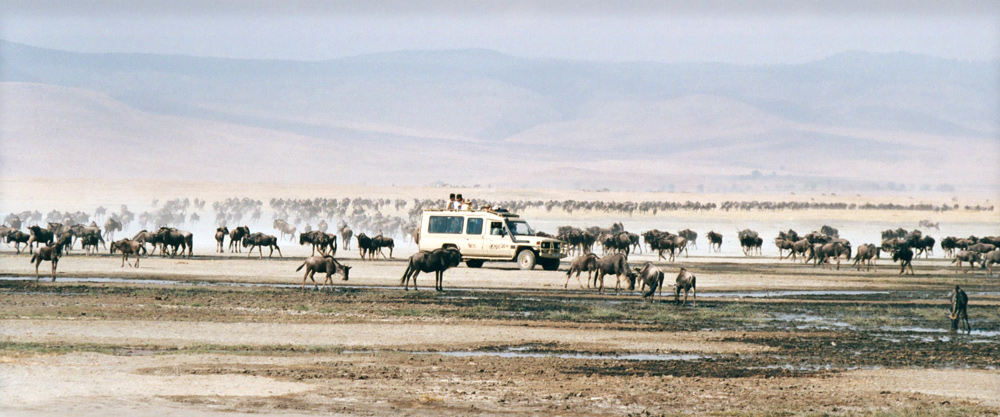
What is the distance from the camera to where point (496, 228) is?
113ft

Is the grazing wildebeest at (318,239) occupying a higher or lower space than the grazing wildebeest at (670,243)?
lower

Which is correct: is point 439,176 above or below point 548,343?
above

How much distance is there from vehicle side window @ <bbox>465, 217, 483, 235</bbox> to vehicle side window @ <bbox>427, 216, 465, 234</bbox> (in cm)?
24

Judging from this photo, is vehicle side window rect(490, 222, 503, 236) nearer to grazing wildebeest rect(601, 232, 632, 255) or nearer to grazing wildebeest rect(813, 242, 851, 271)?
grazing wildebeest rect(601, 232, 632, 255)

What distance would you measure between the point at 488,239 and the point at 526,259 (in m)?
1.40

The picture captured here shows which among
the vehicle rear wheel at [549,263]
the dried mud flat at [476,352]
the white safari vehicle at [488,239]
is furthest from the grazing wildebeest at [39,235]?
the vehicle rear wheel at [549,263]

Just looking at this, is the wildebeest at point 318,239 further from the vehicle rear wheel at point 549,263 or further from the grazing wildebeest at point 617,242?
the grazing wildebeest at point 617,242

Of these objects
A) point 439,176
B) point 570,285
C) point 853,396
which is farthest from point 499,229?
point 439,176

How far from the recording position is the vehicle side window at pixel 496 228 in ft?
113

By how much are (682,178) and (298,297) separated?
588 ft

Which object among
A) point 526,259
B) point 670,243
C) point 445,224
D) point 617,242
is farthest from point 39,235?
point 670,243

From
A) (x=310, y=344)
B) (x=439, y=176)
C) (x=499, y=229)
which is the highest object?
(x=439, y=176)

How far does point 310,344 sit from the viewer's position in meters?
17.3

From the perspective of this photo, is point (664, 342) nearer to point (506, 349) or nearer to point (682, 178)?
point (506, 349)
